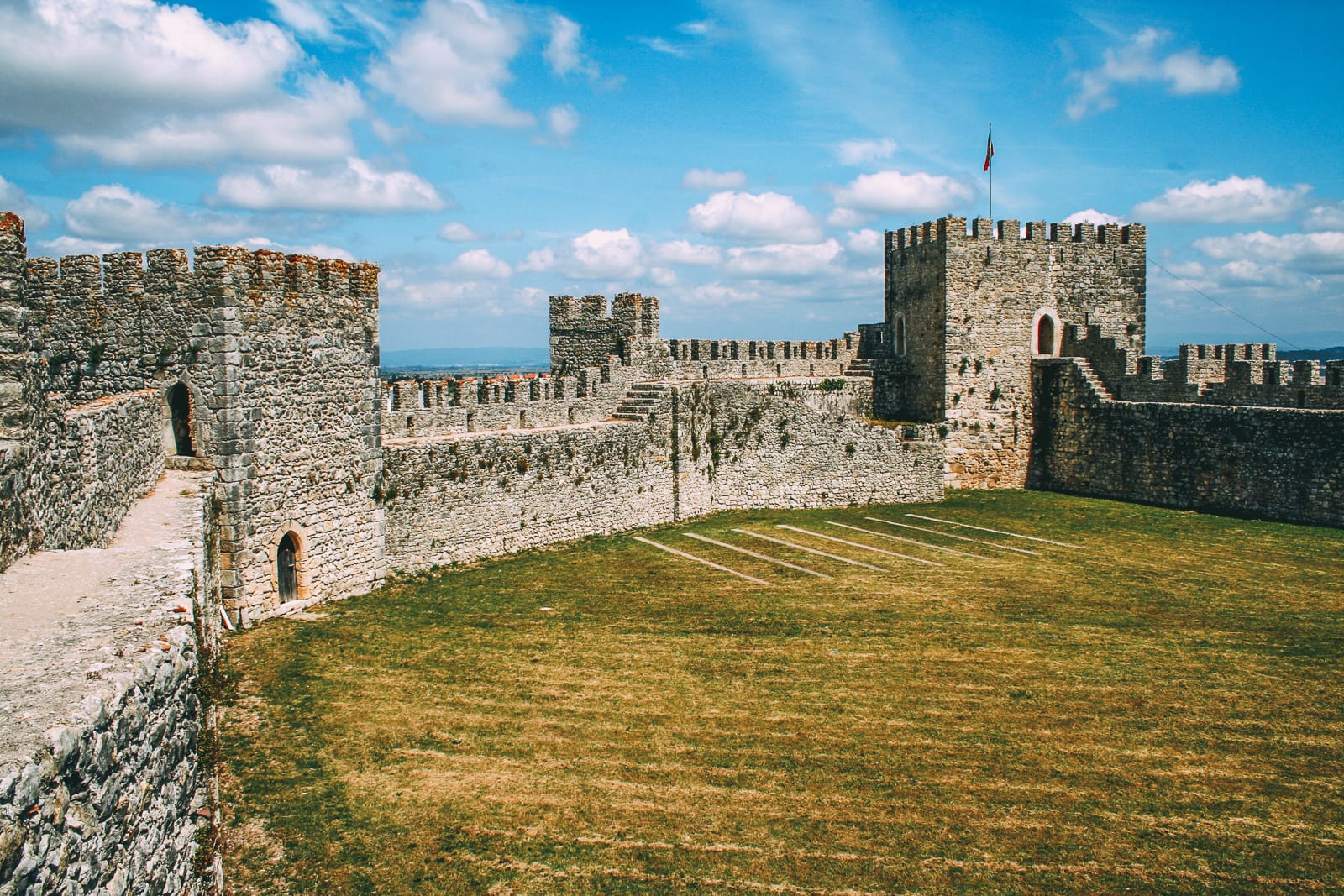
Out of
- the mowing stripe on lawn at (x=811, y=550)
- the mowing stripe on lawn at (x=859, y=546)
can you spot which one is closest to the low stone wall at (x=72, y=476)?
the mowing stripe on lawn at (x=811, y=550)

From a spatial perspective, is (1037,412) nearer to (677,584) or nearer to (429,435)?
(677,584)

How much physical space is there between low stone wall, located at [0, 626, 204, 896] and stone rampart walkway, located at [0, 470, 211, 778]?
93 millimetres

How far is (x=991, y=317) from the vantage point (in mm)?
27000

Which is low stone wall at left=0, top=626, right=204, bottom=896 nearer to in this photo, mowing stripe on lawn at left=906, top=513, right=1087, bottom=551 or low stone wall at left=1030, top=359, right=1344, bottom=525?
mowing stripe on lawn at left=906, top=513, right=1087, bottom=551

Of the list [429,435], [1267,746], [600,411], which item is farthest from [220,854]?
[600,411]

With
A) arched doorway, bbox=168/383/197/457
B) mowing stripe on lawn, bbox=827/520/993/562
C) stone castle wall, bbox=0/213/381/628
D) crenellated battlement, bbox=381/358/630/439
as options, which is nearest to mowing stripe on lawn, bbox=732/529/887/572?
mowing stripe on lawn, bbox=827/520/993/562

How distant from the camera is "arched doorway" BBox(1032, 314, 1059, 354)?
2772 cm

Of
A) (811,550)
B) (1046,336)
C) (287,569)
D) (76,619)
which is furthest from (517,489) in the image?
(1046,336)

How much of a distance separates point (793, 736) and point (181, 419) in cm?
819

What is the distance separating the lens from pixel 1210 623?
13734 mm

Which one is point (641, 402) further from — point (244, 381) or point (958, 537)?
point (244, 381)

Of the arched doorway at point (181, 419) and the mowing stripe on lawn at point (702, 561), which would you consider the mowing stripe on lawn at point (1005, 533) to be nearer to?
the mowing stripe on lawn at point (702, 561)

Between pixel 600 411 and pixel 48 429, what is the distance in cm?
1507

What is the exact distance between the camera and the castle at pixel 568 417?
346 inches
